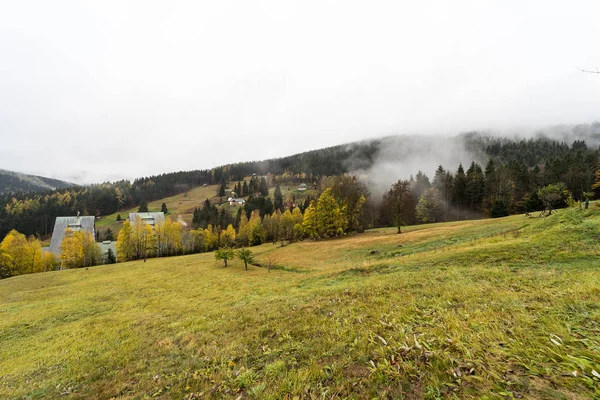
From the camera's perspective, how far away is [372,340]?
700 cm

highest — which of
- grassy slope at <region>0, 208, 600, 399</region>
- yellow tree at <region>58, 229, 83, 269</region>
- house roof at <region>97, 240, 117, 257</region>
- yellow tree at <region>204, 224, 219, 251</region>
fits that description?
grassy slope at <region>0, 208, 600, 399</region>

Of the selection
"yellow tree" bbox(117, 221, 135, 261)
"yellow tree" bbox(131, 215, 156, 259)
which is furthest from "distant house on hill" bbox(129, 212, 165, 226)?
"yellow tree" bbox(117, 221, 135, 261)

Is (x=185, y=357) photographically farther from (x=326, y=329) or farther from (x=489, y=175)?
(x=489, y=175)

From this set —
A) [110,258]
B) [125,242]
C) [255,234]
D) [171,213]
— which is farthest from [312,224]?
[171,213]

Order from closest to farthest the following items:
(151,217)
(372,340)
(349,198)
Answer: (372,340) < (349,198) < (151,217)

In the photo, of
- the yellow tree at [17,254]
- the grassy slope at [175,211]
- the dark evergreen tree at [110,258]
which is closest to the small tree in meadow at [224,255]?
the yellow tree at [17,254]

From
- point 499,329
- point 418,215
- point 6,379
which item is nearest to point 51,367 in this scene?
point 6,379

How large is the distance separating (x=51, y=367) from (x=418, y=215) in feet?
298

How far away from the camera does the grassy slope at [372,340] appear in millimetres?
4859

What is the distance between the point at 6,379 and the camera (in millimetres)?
9570

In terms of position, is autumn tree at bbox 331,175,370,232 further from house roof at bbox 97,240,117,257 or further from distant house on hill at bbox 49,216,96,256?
distant house on hill at bbox 49,216,96,256

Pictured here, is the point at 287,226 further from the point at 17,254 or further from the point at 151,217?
the point at 17,254

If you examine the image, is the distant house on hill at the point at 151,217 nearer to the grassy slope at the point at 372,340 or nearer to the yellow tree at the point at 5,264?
the yellow tree at the point at 5,264

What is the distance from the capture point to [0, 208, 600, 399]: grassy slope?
486 centimetres
